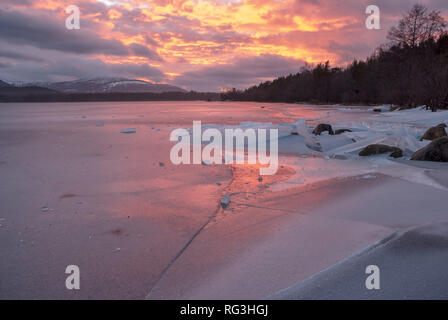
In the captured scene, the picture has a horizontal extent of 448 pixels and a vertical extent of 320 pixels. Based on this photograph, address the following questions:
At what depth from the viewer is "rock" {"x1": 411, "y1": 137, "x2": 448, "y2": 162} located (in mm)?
4980

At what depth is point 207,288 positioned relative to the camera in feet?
5.63

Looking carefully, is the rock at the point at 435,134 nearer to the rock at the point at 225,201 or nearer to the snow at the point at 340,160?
the snow at the point at 340,160

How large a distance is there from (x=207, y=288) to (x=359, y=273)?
87 centimetres

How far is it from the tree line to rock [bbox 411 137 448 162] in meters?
13.5

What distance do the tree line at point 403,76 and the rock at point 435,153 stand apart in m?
13.5

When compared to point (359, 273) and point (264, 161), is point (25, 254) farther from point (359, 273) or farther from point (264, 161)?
point (264, 161)

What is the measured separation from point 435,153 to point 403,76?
27092mm

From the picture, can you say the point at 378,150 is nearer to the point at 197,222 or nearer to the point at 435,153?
the point at 435,153

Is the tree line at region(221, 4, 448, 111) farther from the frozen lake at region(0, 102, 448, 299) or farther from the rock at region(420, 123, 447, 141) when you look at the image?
the frozen lake at region(0, 102, 448, 299)

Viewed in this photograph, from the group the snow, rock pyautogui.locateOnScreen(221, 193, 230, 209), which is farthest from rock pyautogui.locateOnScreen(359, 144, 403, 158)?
rock pyautogui.locateOnScreen(221, 193, 230, 209)

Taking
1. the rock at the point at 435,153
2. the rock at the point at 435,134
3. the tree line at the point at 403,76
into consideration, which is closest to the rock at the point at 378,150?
the rock at the point at 435,153

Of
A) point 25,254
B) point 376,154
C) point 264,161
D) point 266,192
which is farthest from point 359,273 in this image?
point 376,154

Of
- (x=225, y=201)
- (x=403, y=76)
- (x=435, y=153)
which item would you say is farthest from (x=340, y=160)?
(x=403, y=76)

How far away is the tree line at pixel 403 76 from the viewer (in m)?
18.6
